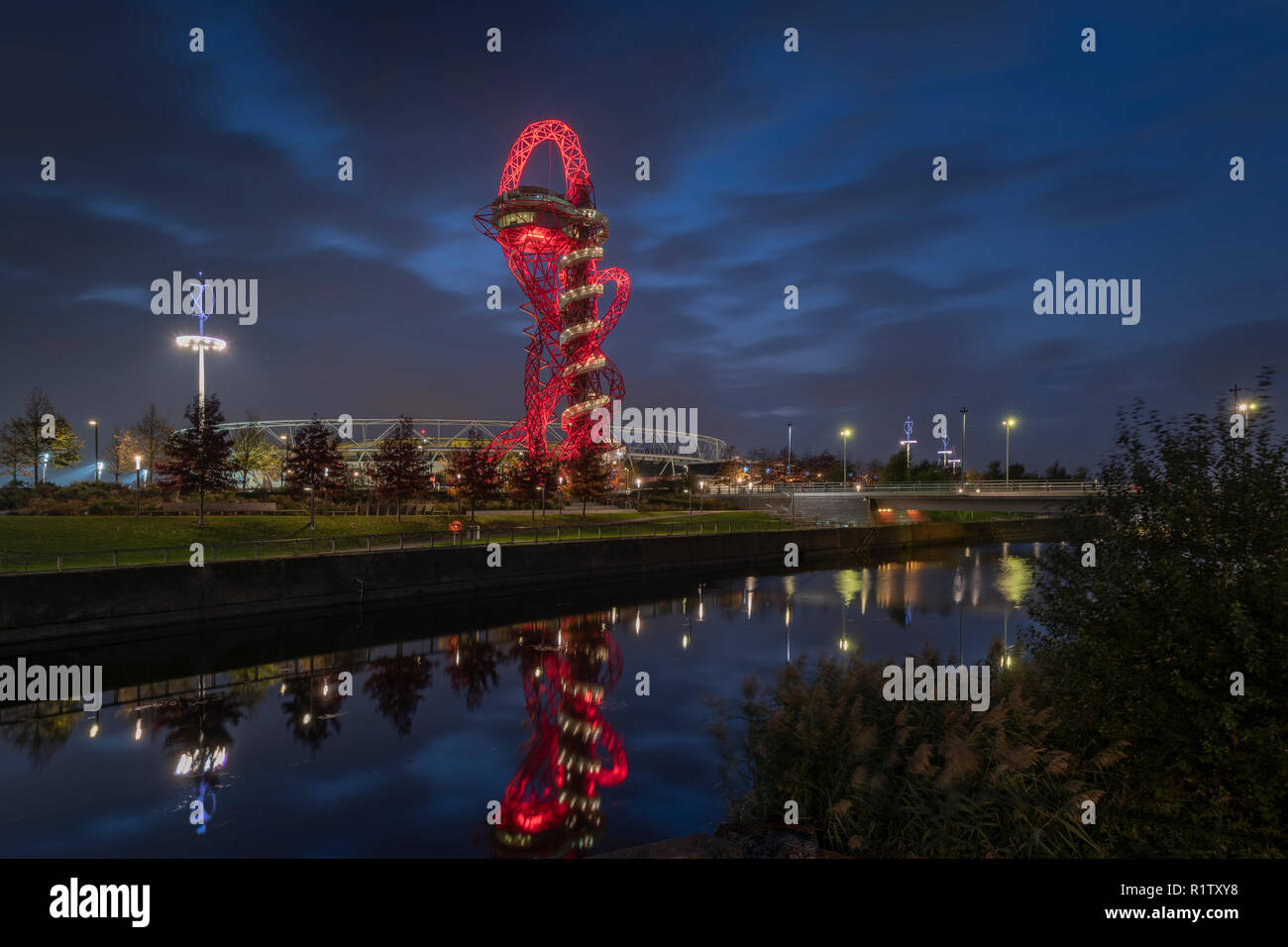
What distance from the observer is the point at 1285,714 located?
605 cm

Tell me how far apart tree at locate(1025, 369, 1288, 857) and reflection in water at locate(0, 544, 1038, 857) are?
10.3 feet

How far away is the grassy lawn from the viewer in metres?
25.0

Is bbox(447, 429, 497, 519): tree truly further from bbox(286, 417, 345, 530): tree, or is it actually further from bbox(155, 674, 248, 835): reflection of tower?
bbox(155, 674, 248, 835): reflection of tower

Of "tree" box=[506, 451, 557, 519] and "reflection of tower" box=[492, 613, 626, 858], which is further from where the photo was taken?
"tree" box=[506, 451, 557, 519]

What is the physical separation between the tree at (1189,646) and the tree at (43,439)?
188 ft

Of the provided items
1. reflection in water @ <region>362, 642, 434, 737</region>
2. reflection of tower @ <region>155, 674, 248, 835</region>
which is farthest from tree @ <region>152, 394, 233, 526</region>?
reflection of tower @ <region>155, 674, 248, 835</region>

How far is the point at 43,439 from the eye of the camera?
1939 inches

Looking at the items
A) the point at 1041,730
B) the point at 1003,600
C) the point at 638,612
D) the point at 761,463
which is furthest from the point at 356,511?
the point at 761,463

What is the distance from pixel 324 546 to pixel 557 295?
4291 cm

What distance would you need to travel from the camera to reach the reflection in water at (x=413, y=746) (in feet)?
33.9

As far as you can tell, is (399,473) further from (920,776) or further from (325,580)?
(920,776)
